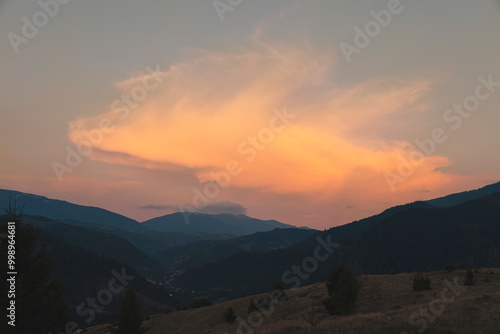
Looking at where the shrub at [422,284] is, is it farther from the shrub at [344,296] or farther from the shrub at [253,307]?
the shrub at [253,307]

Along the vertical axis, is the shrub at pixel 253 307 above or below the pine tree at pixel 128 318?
below

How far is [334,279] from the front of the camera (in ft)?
119

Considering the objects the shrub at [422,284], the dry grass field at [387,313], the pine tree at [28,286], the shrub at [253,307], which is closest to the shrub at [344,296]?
the dry grass field at [387,313]

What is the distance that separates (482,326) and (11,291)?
2849 centimetres

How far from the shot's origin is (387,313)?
74.3ft

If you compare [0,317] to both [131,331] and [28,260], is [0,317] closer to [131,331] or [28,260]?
[28,260]

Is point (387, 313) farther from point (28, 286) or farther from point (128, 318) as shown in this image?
point (28, 286)

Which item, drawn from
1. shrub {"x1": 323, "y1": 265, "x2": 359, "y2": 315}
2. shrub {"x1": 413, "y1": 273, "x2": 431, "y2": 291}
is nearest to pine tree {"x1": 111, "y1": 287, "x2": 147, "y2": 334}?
shrub {"x1": 323, "y1": 265, "x2": 359, "y2": 315}

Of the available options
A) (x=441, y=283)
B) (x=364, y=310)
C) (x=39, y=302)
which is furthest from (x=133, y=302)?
(x=441, y=283)

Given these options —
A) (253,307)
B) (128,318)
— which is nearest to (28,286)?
(128,318)

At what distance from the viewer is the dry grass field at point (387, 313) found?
641 inches

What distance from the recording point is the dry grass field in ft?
53.4

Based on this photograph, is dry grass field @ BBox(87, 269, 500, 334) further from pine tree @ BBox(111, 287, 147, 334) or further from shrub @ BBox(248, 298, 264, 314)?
pine tree @ BBox(111, 287, 147, 334)

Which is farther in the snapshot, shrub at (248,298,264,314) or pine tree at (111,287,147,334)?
shrub at (248,298,264,314)
